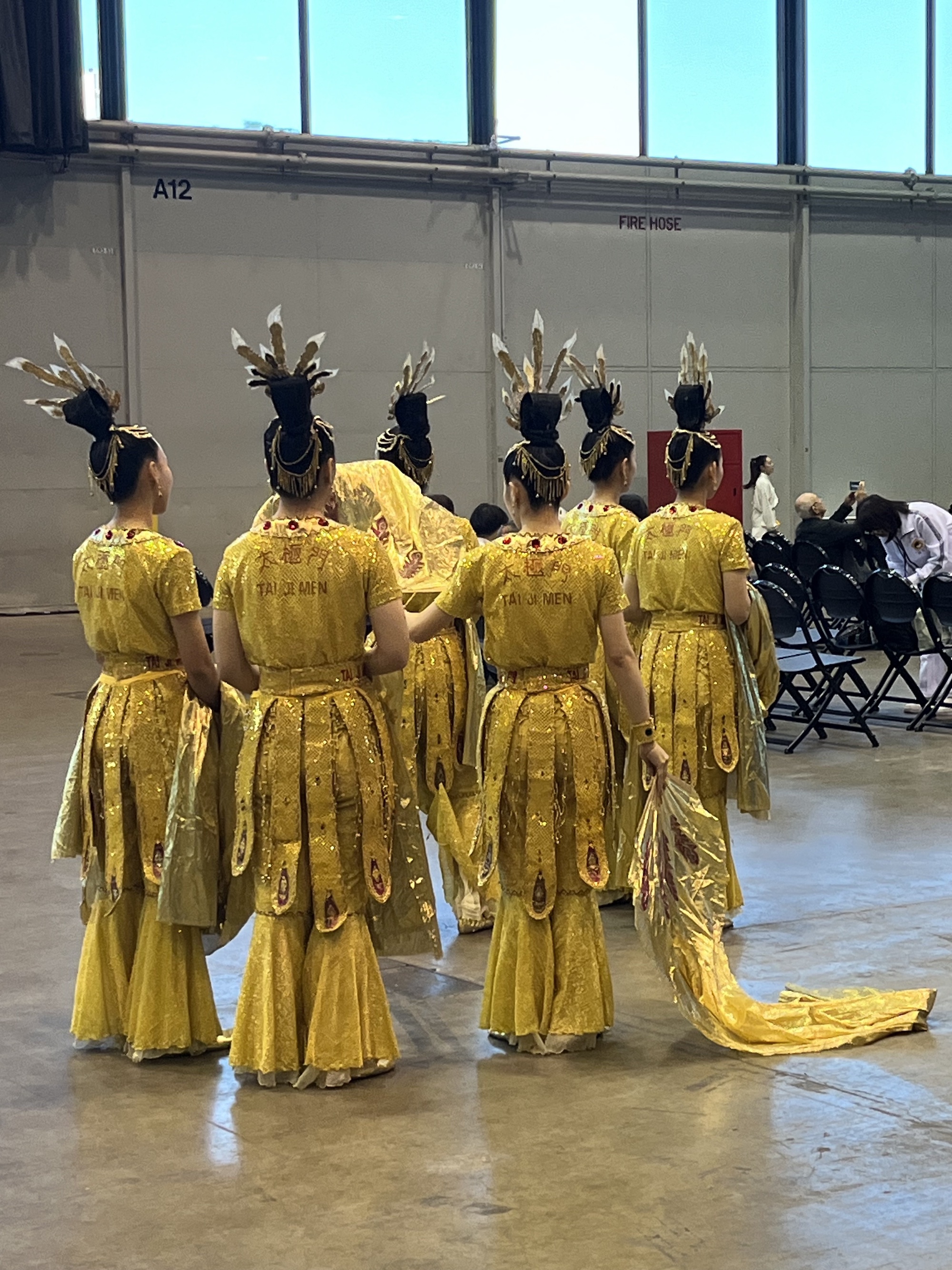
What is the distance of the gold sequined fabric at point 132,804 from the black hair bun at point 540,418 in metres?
0.92

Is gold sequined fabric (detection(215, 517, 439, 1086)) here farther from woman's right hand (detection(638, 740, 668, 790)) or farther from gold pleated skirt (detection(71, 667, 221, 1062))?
woman's right hand (detection(638, 740, 668, 790))

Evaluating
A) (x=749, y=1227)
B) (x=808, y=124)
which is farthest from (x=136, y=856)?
(x=808, y=124)

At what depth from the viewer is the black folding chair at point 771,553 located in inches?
442

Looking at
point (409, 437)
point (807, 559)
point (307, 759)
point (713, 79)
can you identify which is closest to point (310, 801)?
point (307, 759)

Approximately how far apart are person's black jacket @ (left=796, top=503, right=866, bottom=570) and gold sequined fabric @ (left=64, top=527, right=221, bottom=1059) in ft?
24.7

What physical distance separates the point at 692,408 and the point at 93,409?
2.10 meters

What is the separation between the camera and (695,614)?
5.29 m

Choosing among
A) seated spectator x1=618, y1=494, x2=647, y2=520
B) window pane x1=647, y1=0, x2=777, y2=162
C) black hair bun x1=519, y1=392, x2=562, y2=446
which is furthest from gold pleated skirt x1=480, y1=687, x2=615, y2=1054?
window pane x1=647, y1=0, x2=777, y2=162

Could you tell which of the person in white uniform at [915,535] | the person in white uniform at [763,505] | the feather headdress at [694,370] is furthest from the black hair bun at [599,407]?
the person in white uniform at [763,505]

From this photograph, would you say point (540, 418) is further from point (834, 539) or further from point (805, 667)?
point (834, 539)

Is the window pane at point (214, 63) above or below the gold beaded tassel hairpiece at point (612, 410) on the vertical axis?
above

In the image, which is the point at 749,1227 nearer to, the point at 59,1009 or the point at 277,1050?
the point at 277,1050

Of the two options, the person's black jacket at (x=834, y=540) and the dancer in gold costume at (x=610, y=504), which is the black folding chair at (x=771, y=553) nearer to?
the person's black jacket at (x=834, y=540)

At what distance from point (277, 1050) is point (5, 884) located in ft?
7.99
